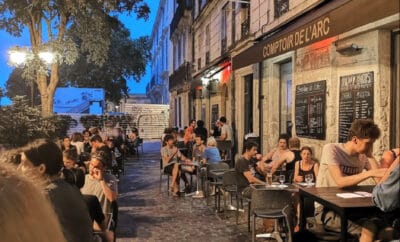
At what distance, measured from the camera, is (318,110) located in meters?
8.13

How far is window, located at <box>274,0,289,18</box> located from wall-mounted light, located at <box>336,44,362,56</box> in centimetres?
280

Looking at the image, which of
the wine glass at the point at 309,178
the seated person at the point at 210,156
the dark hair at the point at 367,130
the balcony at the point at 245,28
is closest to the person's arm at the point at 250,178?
the wine glass at the point at 309,178

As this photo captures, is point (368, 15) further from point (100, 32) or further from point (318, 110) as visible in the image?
point (100, 32)

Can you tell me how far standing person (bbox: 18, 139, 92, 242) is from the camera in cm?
304

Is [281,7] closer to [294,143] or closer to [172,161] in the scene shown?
[294,143]

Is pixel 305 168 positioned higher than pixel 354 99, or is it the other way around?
pixel 354 99

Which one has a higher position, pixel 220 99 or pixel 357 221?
pixel 220 99

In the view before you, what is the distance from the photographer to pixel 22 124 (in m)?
13.8

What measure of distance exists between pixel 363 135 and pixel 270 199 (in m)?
1.68

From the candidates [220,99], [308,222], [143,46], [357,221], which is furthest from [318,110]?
[143,46]

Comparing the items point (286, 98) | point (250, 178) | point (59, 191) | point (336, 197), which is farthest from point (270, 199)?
point (286, 98)

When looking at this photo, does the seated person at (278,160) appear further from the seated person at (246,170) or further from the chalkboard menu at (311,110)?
the chalkboard menu at (311,110)

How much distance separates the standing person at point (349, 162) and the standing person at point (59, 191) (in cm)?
227

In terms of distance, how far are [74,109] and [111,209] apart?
113 ft
